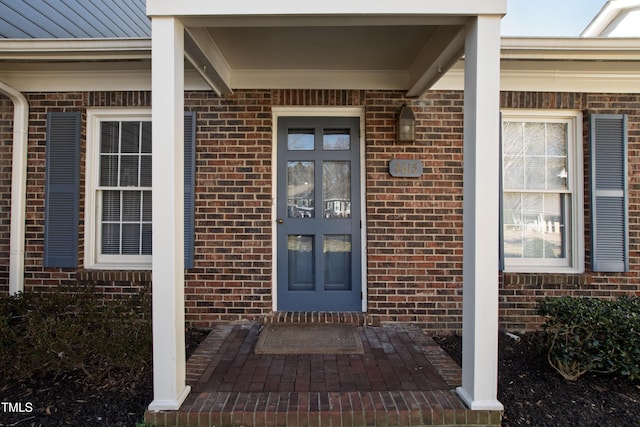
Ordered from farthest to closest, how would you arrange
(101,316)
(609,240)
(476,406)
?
(609,240), (101,316), (476,406)

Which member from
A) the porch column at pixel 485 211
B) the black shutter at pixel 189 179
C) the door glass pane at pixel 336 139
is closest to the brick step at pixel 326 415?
the porch column at pixel 485 211

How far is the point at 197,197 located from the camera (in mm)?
3910

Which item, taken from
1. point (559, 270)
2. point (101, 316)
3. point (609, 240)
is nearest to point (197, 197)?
point (101, 316)

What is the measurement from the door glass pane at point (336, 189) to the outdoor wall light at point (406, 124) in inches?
24.9

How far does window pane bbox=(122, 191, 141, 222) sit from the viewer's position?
407 cm

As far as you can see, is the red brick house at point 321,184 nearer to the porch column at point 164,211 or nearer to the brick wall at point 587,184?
the brick wall at point 587,184

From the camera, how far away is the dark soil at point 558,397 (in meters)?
2.46

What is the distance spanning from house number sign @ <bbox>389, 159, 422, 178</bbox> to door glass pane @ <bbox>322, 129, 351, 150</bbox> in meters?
0.55

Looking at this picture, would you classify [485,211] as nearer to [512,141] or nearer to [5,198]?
[512,141]

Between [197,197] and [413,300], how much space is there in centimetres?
247

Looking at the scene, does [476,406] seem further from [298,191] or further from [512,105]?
[512,105]

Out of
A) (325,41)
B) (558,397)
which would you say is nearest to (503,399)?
(558,397)

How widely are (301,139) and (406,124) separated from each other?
1115mm

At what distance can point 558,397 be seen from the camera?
2.69 metres
